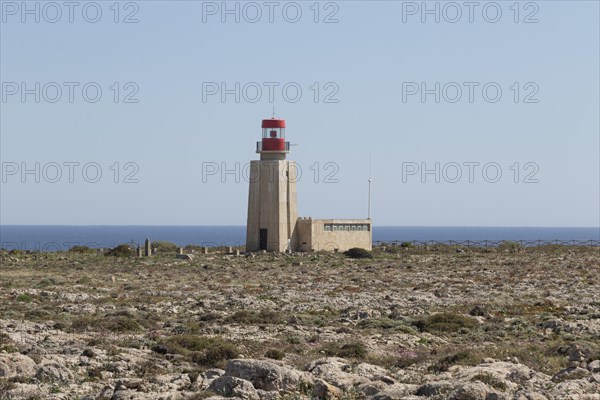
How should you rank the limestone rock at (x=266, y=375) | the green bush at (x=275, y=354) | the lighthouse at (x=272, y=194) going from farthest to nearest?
the lighthouse at (x=272, y=194) < the green bush at (x=275, y=354) < the limestone rock at (x=266, y=375)

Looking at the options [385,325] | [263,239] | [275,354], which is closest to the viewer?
[275,354]

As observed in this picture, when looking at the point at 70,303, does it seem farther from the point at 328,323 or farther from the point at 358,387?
the point at 358,387

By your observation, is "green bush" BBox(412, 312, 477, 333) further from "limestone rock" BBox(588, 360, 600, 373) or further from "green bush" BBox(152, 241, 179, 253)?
"green bush" BBox(152, 241, 179, 253)

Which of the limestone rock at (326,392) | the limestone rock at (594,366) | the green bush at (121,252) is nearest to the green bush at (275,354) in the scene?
the limestone rock at (326,392)

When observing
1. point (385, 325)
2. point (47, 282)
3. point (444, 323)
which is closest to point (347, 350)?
point (385, 325)

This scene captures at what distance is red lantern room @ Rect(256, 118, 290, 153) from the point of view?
69312 mm

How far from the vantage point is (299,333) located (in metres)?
26.6

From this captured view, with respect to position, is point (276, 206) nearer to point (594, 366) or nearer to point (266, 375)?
point (594, 366)

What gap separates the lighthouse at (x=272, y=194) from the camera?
69338 millimetres

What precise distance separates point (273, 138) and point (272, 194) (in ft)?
12.4

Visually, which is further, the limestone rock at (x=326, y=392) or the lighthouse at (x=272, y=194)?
the lighthouse at (x=272, y=194)

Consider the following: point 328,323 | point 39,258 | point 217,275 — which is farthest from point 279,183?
point 328,323

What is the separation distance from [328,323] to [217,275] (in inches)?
806

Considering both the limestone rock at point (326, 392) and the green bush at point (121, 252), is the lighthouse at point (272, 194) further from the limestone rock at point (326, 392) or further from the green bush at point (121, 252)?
the limestone rock at point (326, 392)
